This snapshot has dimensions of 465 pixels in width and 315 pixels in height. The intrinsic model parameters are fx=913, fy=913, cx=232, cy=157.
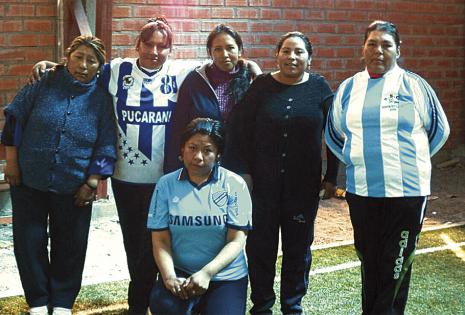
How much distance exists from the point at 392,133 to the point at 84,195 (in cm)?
177

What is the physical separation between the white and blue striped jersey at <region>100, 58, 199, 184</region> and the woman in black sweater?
400mm

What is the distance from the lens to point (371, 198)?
16.8ft

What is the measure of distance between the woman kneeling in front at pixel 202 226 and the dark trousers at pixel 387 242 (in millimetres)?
768

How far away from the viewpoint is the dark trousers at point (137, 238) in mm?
5301

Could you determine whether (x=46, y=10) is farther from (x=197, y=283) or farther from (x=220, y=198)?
(x=197, y=283)

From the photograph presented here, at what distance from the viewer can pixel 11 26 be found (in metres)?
7.55

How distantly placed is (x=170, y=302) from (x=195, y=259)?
0.26m

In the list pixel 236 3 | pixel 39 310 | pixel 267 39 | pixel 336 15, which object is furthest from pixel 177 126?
pixel 336 15

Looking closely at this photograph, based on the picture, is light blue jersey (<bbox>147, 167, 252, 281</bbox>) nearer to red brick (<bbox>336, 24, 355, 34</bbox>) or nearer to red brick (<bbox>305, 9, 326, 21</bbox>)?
red brick (<bbox>305, 9, 326, 21</bbox>)

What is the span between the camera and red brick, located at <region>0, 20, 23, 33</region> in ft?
24.6

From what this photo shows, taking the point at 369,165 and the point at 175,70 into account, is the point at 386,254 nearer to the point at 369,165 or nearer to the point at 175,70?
the point at 369,165

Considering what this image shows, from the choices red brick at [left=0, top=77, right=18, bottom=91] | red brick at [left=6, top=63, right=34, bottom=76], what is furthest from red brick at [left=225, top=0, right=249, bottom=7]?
red brick at [left=0, top=77, right=18, bottom=91]

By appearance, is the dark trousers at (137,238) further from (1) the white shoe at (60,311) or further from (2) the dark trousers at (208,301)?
(2) the dark trousers at (208,301)

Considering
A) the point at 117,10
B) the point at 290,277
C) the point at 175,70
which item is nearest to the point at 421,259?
the point at 290,277
